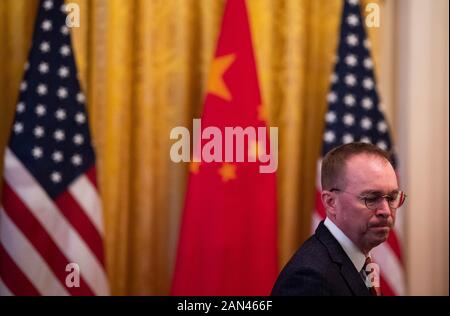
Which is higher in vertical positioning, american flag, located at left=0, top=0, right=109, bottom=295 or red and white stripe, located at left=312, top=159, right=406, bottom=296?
american flag, located at left=0, top=0, right=109, bottom=295

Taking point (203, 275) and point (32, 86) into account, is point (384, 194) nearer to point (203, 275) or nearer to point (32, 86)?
point (203, 275)

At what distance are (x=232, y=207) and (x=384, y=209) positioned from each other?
1.77 meters

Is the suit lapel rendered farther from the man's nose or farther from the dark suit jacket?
the man's nose

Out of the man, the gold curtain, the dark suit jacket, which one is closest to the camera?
the dark suit jacket

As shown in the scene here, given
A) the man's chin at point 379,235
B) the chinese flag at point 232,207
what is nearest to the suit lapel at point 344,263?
the man's chin at point 379,235

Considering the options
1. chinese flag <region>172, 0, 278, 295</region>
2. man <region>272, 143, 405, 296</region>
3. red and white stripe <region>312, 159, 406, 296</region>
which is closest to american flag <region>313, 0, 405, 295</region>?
red and white stripe <region>312, 159, 406, 296</region>

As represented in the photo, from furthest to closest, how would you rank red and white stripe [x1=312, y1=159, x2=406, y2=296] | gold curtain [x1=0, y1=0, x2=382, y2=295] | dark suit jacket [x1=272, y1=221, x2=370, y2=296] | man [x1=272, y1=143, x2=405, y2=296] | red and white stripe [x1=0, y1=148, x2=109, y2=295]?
1. gold curtain [x1=0, y1=0, x2=382, y2=295]
2. red and white stripe [x1=312, y1=159, x2=406, y2=296]
3. red and white stripe [x1=0, y1=148, x2=109, y2=295]
4. man [x1=272, y1=143, x2=405, y2=296]
5. dark suit jacket [x1=272, y1=221, x2=370, y2=296]

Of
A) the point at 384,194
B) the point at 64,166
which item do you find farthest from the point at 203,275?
the point at 384,194

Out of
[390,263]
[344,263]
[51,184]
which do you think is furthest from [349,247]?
[51,184]

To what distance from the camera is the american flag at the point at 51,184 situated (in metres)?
3.63

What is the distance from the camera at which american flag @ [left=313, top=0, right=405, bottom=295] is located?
148 inches

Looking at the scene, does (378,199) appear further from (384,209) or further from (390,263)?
(390,263)

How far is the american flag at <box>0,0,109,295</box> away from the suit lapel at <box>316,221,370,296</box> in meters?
2.02

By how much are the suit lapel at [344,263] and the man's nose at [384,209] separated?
0.54 ft
